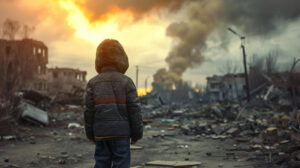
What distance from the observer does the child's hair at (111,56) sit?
10.5ft

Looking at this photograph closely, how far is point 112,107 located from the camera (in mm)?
2969

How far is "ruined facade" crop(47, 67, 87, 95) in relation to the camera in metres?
50.2

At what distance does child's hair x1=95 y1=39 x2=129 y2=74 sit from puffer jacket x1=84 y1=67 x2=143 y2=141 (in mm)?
127

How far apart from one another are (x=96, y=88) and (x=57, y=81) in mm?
→ 51387

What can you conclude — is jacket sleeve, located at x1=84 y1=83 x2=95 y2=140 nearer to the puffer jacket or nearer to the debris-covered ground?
the puffer jacket

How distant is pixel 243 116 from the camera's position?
16.9m

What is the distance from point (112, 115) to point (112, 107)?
0.30 feet

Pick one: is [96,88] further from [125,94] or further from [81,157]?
[81,157]

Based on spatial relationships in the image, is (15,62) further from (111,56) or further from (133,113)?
(133,113)

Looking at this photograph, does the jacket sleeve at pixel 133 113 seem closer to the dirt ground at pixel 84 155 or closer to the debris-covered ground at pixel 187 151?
the debris-covered ground at pixel 187 151

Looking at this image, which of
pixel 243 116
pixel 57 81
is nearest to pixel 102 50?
pixel 243 116

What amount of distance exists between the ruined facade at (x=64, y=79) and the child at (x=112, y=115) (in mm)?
47029

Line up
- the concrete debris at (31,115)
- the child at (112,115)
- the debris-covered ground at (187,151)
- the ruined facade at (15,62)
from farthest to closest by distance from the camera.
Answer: the concrete debris at (31,115), the ruined facade at (15,62), the debris-covered ground at (187,151), the child at (112,115)

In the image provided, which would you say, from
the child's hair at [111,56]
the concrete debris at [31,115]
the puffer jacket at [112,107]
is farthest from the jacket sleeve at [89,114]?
the concrete debris at [31,115]
